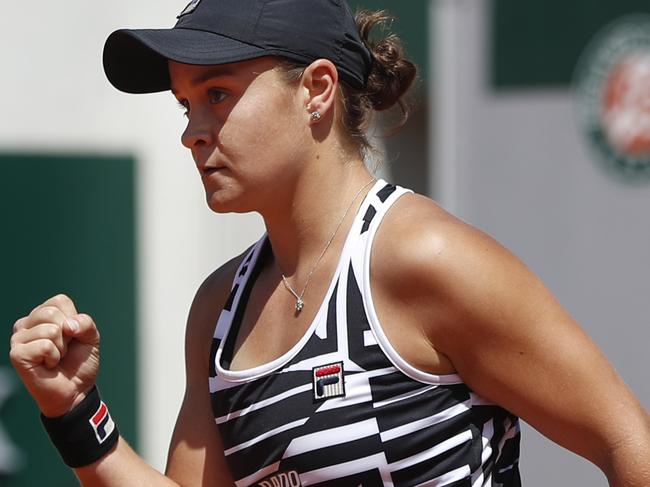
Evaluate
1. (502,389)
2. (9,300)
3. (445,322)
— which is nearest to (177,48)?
(445,322)

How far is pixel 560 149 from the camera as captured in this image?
7.76 meters

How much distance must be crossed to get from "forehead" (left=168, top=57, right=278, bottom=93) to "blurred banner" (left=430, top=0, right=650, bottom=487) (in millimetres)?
5211

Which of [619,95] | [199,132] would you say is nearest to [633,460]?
[199,132]

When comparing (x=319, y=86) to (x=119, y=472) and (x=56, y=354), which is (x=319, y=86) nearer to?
(x=56, y=354)

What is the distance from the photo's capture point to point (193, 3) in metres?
2.61

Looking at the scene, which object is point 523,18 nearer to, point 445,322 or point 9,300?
point 9,300

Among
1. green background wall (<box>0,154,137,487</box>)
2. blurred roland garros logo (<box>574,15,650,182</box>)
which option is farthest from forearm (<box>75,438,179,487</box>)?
blurred roland garros logo (<box>574,15,650,182</box>)

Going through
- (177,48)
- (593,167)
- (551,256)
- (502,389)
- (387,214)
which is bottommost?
(551,256)

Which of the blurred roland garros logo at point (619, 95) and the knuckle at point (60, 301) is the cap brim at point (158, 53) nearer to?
the knuckle at point (60, 301)

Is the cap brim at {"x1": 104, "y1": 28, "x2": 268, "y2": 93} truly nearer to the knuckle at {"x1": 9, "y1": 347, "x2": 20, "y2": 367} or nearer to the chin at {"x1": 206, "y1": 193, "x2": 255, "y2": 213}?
the chin at {"x1": 206, "y1": 193, "x2": 255, "y2": 213}

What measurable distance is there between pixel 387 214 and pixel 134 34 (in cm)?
58

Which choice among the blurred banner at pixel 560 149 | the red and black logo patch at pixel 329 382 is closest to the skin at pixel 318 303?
the red and black logo patch at pixel 329 382

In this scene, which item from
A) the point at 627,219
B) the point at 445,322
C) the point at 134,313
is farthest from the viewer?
the point at 627,219

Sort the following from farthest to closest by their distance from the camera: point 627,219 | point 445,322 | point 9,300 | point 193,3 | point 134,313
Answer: point 627,219 < point 134,313 < point 9,300 < point 193,3 < point 445,322
